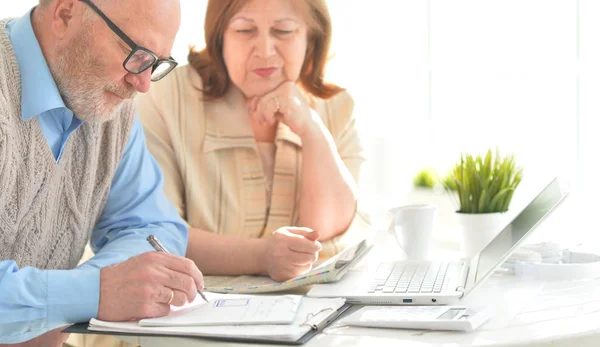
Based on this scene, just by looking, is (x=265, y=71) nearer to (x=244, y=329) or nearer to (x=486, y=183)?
(x=486, y=183)

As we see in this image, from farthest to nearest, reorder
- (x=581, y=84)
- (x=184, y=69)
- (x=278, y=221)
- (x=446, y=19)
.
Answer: (x=446, y=19) → (x=581, y=84) → (x=184, y=69) → (x=278, y=221)

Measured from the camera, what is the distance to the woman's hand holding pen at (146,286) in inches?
50.5

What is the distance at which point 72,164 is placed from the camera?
1.62 meters

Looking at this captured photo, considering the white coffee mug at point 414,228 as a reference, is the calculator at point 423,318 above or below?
below

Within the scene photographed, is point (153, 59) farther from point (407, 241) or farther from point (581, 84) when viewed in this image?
point (581, 84)

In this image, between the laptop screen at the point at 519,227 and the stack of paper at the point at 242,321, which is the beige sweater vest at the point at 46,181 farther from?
the laptop screen at the point at 519,227

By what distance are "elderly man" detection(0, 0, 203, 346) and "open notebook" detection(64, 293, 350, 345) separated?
0.03 m

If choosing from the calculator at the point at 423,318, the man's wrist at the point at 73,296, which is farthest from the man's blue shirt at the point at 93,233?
the calculator at the point at 423,318

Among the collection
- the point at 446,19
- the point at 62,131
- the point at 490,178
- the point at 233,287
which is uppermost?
the point at 446,19

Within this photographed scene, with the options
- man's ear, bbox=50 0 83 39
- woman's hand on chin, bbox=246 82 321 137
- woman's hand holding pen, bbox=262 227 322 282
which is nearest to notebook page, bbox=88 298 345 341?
woman's hand holding pen, bbox=262 227 322 282

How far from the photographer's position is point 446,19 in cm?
563

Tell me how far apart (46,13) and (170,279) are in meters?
0.60

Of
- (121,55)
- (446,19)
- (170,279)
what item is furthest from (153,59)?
(446,19)

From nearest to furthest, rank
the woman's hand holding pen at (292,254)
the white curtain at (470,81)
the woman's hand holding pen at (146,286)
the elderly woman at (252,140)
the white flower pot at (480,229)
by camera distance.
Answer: the woman's hand holding pen at (146,286), the woman's hand holding pen at (292,254), the white flower pot at (480,229), the elderly woman at (252,140), the white curtain at (470,81)
